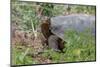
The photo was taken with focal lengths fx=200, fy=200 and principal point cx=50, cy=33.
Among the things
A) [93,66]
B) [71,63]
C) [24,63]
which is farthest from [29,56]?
[93,66]

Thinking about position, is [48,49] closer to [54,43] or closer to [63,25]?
[54,43]

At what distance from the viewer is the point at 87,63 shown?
8.19 ft

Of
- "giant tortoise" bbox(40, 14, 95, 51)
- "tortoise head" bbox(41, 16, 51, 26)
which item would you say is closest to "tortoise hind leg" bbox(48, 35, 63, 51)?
"giant tortoise" bbox(40, 14, 95, 51)

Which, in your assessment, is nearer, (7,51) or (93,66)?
(7,51)

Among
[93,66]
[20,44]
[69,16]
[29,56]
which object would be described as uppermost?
[69,16]

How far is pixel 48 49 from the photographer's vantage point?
232 centimetres

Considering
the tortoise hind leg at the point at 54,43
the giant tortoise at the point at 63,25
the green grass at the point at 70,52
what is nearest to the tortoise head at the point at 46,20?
the giant tortoise at the point at 63,25

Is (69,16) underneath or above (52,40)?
above

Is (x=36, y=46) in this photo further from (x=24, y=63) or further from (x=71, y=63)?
(x=71, y=63)

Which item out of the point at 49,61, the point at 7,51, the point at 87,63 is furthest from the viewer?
the point at 87,63

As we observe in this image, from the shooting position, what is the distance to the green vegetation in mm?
2205

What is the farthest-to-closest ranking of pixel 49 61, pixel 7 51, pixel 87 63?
pixel 87 63 < pixel 49 61 < pixel 7 51

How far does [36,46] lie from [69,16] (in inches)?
21.3

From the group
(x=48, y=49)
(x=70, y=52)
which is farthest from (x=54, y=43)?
(x=70, y=52)
